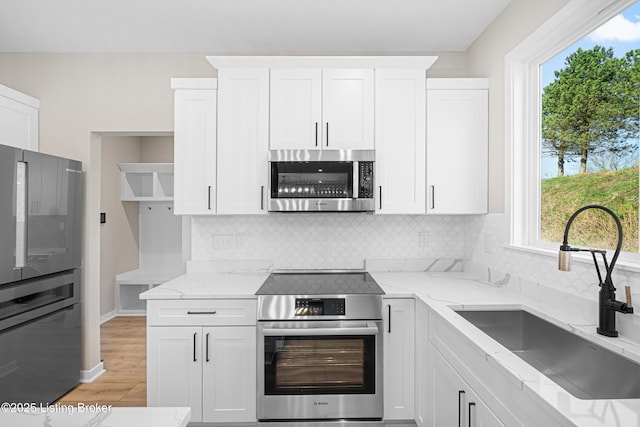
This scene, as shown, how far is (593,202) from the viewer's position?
177cm

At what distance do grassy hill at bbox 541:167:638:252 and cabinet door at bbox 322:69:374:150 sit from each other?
1.13 meters

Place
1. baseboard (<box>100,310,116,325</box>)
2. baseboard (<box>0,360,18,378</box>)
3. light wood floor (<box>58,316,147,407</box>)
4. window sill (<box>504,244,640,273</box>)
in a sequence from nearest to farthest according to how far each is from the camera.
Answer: window sill (<box>504,244,640,273</box>) < baseboard (<box>0,360,18,378</box>) < light wood floor (<box>58,316,147,407</box>) < baseboard (<box>100,310,116,325</box>)

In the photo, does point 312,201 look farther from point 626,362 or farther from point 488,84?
point 626,362

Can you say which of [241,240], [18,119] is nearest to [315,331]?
[241,240]

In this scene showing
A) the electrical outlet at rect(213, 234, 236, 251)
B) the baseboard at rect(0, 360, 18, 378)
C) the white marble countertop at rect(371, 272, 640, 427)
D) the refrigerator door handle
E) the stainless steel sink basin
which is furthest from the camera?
the electrical outlet at rect(213, 234, 236, 251)

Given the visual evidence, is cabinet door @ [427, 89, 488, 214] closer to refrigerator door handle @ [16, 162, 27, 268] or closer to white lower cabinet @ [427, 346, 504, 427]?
white lower cabinet @ [427, 346, 504, 427]

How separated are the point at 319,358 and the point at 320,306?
0.96 ft

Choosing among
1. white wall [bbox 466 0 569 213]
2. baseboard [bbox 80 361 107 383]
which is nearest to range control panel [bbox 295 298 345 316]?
white wall [bbox 466 0 569 213]

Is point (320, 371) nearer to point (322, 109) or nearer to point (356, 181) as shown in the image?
point (356, 181)

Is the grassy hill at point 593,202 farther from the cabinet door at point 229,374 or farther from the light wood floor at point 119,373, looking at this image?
the light wood floor at point 119,373

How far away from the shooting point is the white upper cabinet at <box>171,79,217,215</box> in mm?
2596

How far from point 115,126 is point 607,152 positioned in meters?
3.17

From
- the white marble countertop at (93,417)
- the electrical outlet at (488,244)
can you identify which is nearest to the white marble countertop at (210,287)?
the white marble countertop at (93,417)

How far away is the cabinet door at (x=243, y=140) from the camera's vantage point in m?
2.58
